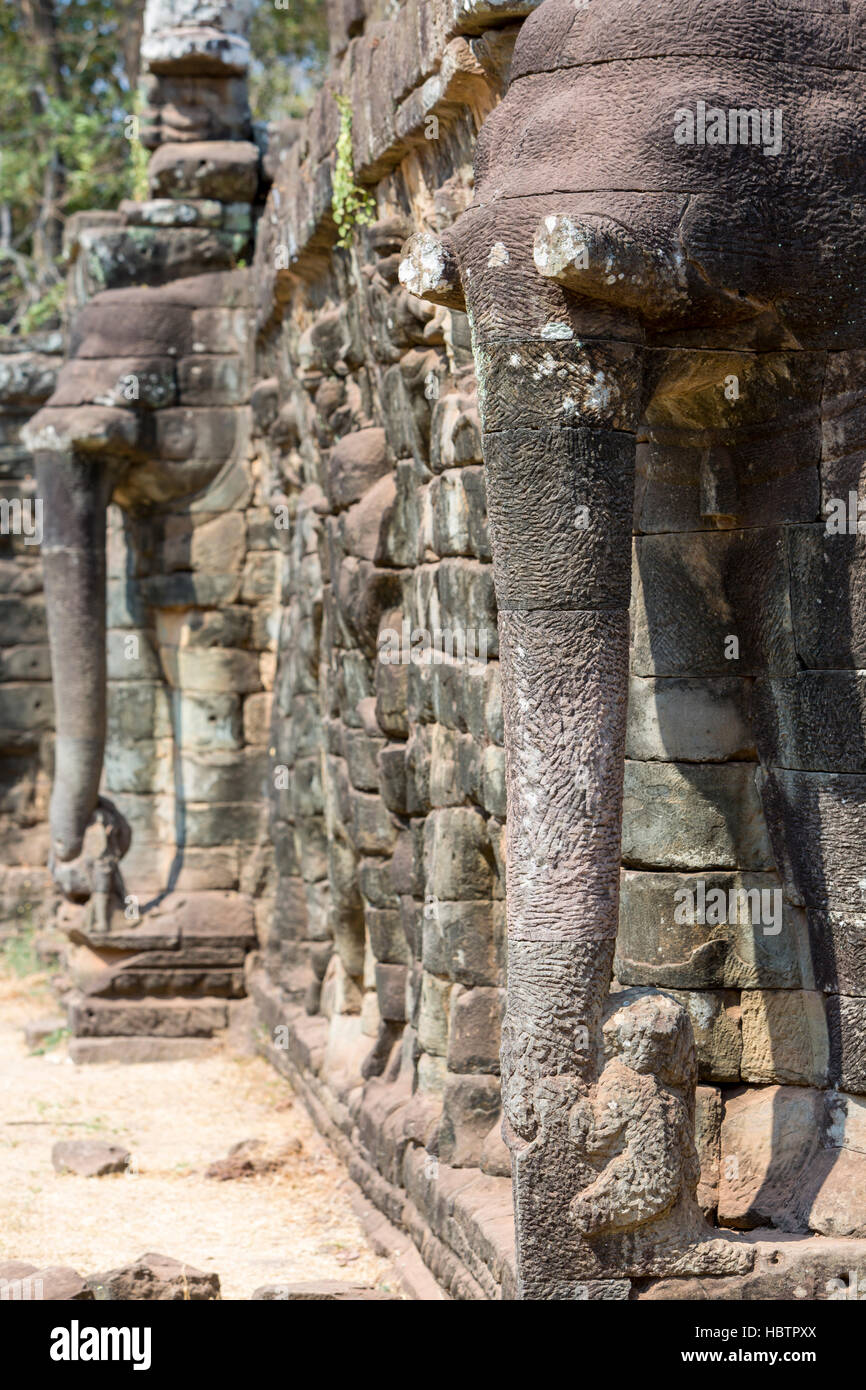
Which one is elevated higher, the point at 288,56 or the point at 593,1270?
the point at 288,56

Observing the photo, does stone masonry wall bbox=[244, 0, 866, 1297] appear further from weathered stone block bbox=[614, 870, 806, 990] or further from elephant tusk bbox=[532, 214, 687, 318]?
elephant tusk bbox=[532, 214, 687, 318]

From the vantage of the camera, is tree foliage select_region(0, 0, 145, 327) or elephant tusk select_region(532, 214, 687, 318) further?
tree foliage select_region(0, 0, 145, 327)

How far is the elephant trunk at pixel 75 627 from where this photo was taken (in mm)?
9508

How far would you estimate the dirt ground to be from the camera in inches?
241

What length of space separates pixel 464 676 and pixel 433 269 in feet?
6.14

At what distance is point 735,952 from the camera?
4438 millimetres

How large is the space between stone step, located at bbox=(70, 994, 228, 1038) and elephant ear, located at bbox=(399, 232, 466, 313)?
641 cm

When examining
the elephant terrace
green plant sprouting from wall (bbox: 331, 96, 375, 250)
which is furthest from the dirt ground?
green plant sprouting from wall (bbox: 331, 96, 375, 250)

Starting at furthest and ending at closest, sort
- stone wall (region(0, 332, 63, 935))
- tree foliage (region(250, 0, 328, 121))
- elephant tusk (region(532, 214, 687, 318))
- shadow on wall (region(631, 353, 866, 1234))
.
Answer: tree foliage (region(250, 0, 328, 121)), stone wall (region(0, 332, 63, 935)), shadow on wall (region(631, 353, 866, 1234)), elephant tusk (region(532, 214, 687, 318))

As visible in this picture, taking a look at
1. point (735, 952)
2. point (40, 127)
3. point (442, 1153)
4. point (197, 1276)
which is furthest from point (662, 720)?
point (40, 127)

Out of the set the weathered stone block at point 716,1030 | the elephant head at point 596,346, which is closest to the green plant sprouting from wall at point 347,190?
the elephant head at point 596,346

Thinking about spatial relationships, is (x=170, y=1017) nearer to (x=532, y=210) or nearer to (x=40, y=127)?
(x=532, y=210)

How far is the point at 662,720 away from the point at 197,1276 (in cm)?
223

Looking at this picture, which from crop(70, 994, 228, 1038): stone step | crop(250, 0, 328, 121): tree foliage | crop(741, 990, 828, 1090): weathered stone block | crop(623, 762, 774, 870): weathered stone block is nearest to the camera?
crop(741, 990, 828, 1090): weathered stone block
